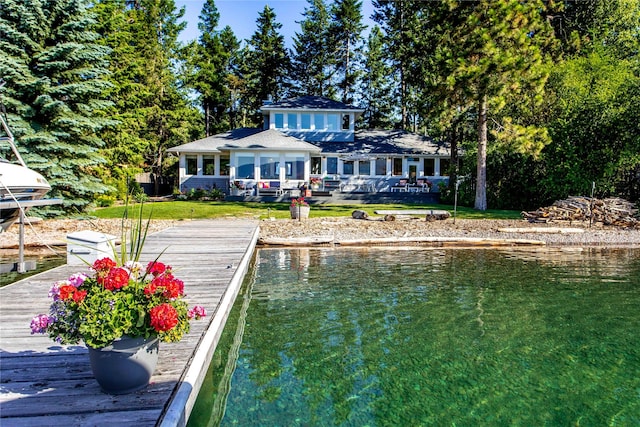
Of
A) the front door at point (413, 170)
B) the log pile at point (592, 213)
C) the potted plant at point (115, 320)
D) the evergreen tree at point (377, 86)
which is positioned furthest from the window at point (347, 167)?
the potted plant at point (115, 320)

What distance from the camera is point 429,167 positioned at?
91.0 feet

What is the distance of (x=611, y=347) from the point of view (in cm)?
495

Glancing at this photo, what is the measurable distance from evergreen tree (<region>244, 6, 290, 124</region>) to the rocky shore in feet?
91.1

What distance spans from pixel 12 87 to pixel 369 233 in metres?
11.6

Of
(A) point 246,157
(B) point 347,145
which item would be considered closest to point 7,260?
(A) point 246,157

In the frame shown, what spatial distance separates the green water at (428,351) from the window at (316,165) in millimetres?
19984

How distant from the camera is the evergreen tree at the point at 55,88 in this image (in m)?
13.3

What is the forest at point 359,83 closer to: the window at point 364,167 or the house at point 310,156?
the house at point 310,156

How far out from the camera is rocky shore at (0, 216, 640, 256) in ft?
38.3

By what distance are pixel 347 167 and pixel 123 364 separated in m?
25.3

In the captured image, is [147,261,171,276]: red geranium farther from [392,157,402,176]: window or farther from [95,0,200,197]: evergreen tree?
[392,157,402,176]: window

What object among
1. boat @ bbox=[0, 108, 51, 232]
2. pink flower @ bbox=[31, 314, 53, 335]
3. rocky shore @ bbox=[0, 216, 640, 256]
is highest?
boat @ bbox=[0, 108, 51, 232]

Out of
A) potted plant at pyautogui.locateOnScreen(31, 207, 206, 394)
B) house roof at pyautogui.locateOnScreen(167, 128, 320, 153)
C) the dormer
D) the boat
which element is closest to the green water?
potted plant at pyautogui.locateOnScreen(31, 207, 206, 394)

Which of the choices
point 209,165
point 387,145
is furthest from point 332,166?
point 209,165
